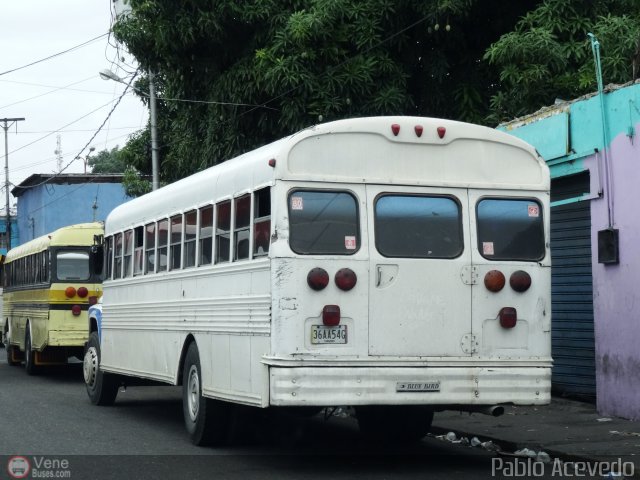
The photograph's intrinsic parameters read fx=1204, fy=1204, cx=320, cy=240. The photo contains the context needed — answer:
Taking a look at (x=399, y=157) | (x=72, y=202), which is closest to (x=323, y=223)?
(x=399, y=157)

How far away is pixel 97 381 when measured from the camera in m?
16.1

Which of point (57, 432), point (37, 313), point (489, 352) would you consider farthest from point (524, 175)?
point (37, 313)

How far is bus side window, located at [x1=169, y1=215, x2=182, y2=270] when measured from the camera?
12.6m

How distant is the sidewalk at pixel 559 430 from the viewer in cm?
1040

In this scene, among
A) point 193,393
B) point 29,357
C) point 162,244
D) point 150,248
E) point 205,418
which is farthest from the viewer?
point 29,357

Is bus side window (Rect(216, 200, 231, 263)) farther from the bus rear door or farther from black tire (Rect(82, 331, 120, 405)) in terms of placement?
black tire (Rect(82, 331, 120, 405))

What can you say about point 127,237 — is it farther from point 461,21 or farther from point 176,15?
point 461,21

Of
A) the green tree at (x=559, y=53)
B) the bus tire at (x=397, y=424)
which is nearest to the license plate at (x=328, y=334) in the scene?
the bus tire at (x=397, y=424)

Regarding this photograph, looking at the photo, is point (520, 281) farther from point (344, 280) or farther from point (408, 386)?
point (344, 280)

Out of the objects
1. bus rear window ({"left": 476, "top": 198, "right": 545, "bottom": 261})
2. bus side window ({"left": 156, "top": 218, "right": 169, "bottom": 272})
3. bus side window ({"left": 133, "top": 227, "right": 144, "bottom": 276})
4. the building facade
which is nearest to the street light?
bus side window ({"left": 133, "top": 227, "right": 144, "bottom": 276})

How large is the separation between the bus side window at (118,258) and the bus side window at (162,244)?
2.08 m

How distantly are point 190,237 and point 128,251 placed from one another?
309cm

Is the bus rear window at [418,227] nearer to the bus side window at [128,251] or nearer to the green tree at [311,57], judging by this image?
the bus side window at [128,251]

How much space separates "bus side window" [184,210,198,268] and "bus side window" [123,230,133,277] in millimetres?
2687
